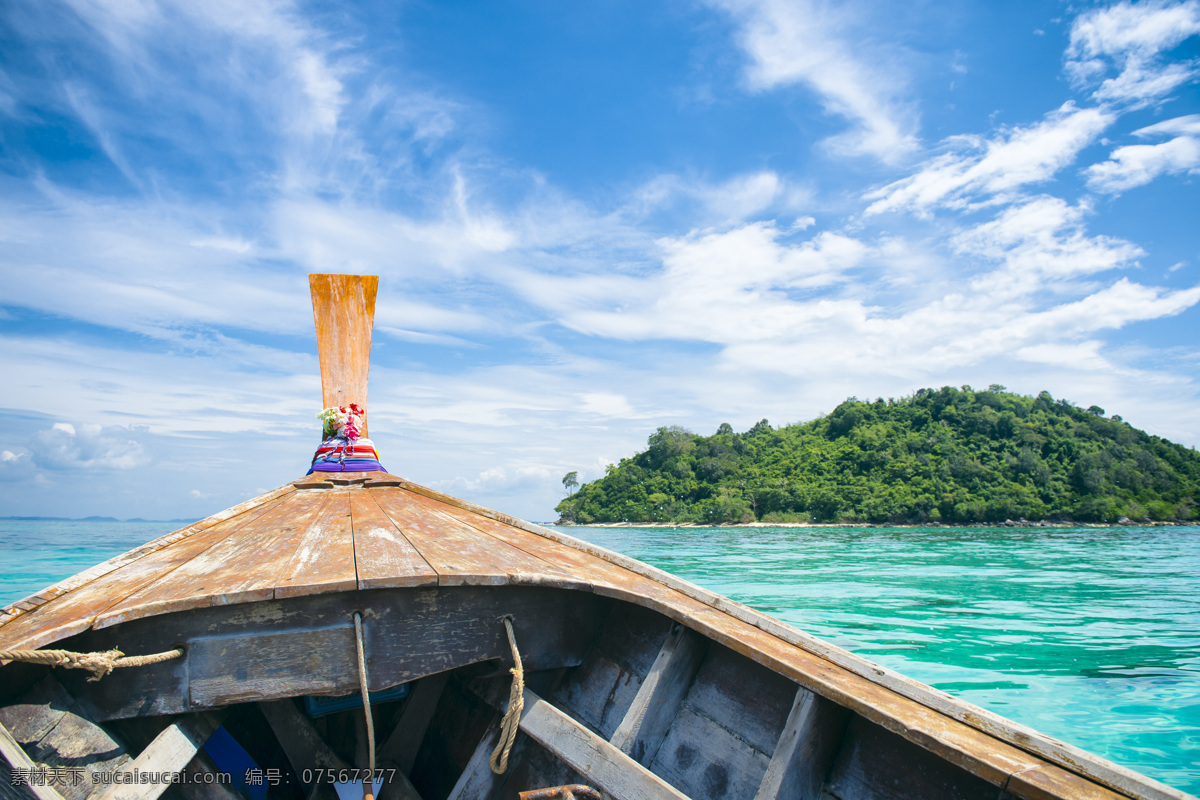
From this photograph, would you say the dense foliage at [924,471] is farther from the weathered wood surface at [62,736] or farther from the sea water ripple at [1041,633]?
the weathered wood surface at [62,736]

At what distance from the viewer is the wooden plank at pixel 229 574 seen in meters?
1.66

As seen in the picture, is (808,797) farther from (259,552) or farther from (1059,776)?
(259,552)

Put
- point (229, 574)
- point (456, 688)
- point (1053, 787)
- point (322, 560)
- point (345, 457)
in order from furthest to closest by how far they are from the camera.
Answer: point (345, 457)
point (456, 688)
point (322, 560)
point (229, 574)
point (1053, 787)

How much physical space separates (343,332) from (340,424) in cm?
91

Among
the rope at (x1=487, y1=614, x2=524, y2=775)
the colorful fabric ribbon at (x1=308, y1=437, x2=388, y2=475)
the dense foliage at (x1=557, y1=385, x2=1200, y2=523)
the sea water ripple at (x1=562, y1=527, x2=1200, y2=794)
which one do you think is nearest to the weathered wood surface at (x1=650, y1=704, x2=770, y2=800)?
the rope at (x1=487, y1=614, x2=524, y2=775)

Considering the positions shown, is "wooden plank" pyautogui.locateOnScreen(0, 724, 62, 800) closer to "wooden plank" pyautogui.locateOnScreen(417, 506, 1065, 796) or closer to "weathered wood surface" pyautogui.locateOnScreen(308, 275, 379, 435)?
"wooden plank" pyautogui.locateOnScreen(417, 506, 1065, 796)

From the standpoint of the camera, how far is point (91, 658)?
1534 millimetres

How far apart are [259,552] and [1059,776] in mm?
2398

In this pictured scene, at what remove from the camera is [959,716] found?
1.53 meters

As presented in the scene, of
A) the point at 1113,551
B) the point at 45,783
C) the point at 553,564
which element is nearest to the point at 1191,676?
the point at 553,564

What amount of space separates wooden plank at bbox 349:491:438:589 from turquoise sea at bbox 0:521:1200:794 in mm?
4720

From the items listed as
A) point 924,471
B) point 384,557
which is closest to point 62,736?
point 384,557

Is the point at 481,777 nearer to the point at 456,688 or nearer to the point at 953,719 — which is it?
the point at 456,688

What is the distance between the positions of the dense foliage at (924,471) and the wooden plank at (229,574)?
51.6 meters
